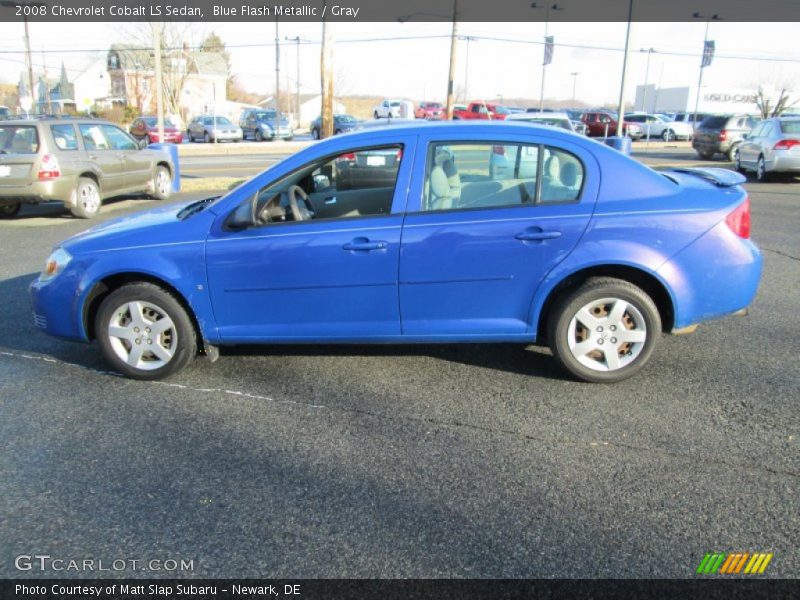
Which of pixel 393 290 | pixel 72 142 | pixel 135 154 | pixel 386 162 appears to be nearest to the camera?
pixel 393 290

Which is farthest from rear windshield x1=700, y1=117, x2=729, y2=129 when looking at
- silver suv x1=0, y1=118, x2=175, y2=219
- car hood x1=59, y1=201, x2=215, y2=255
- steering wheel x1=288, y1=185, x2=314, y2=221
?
car hood x1=59, y1=201, x2=215, y2=255

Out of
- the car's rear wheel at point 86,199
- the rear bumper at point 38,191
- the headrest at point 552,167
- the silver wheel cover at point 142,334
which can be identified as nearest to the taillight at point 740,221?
the headrest at point 552,167

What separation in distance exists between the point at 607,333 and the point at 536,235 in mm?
786

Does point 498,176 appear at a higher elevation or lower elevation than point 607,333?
higher

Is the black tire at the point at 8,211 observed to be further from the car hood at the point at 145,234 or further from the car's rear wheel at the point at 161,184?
the car hood at the point at 145,234

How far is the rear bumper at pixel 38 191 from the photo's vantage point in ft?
33.9

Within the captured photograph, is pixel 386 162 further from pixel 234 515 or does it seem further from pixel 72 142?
pixel 72 142

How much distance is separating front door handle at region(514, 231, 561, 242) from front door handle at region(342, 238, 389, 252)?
0.84 meters

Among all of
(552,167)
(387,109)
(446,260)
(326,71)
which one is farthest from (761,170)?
(387,109)

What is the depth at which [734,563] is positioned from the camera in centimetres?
248

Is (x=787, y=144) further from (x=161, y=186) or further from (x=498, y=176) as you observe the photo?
(x=161, y=186)

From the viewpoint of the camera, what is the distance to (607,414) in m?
3.73

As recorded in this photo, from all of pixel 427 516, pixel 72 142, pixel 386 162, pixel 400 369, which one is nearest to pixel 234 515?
pixel 427 516

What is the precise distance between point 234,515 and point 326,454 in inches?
24.9
